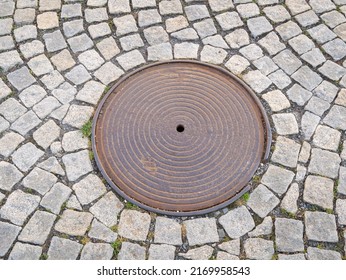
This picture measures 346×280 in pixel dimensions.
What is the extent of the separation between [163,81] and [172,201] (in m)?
1.20

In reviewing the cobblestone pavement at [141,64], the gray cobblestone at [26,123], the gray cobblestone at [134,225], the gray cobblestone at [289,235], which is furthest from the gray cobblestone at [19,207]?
the gray cobblestone at [289,235]

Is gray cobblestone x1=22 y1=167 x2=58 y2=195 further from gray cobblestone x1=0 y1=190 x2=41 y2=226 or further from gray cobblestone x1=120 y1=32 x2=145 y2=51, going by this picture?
gray cobblestone x1=120 y1=32 x2=145 y2=51

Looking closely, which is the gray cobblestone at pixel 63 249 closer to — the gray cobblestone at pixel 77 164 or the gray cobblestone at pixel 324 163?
the gray cobblestone at pixel 77 164

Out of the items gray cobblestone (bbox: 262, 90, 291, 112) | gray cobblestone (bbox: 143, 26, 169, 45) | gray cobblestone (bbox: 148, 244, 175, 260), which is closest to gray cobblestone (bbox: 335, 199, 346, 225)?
gray cobblestone (bbox: 262, 90, 291, 112)

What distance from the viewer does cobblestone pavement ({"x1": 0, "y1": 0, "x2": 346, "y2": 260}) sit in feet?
10.9

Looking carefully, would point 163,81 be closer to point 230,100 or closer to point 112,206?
point 230,100

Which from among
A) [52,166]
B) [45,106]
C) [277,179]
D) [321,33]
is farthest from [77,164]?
[321,33]

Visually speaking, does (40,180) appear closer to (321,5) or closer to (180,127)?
(180,127)

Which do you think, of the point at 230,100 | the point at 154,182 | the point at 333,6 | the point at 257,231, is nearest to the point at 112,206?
the point at 154,182

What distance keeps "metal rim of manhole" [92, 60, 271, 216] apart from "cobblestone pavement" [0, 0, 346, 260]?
101 millimetres

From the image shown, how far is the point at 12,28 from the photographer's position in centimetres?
442

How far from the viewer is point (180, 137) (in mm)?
3752

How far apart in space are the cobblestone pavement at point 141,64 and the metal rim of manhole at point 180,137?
4.0 inches
